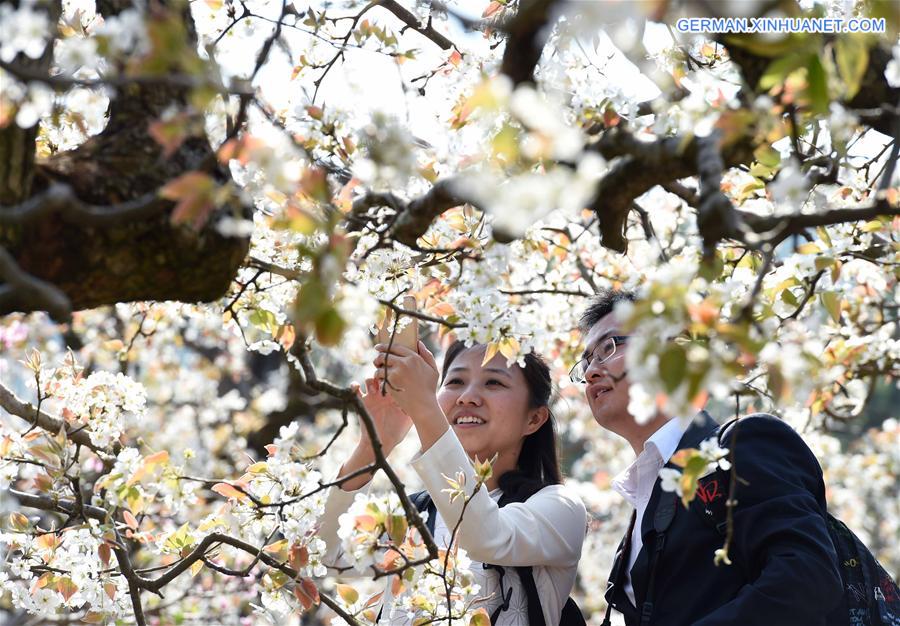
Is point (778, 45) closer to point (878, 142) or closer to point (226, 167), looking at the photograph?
point (226, 167)

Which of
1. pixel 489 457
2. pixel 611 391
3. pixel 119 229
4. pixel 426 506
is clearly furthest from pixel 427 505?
pixel 119 229

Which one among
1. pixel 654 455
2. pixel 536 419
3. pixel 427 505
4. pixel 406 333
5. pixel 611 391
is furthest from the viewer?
pixel 536 419

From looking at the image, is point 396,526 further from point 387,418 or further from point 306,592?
point 387,418

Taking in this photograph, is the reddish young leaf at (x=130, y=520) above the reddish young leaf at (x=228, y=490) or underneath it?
above

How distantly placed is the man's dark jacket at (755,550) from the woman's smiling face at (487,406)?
0.68 metres

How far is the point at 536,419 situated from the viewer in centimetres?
303

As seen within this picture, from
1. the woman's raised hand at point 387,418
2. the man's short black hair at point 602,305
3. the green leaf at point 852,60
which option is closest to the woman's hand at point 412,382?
the woman's raised hand at point 387,418

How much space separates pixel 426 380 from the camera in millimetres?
2363

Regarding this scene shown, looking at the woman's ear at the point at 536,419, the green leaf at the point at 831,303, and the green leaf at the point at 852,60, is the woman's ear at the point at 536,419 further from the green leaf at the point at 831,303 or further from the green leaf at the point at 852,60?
the green leaf at the point at 852,60

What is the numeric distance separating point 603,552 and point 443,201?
8330 millimetres

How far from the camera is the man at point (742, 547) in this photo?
1981 mm

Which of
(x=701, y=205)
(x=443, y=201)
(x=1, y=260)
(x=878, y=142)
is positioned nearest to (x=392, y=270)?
(x=443, y=201)

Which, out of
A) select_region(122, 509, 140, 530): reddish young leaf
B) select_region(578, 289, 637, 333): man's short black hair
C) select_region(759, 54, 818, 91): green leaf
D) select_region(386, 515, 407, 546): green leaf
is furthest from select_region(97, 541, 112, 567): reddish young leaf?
select_region(759, 54, 818, 91): green leaf

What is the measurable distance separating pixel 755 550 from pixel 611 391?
2.38 feet
